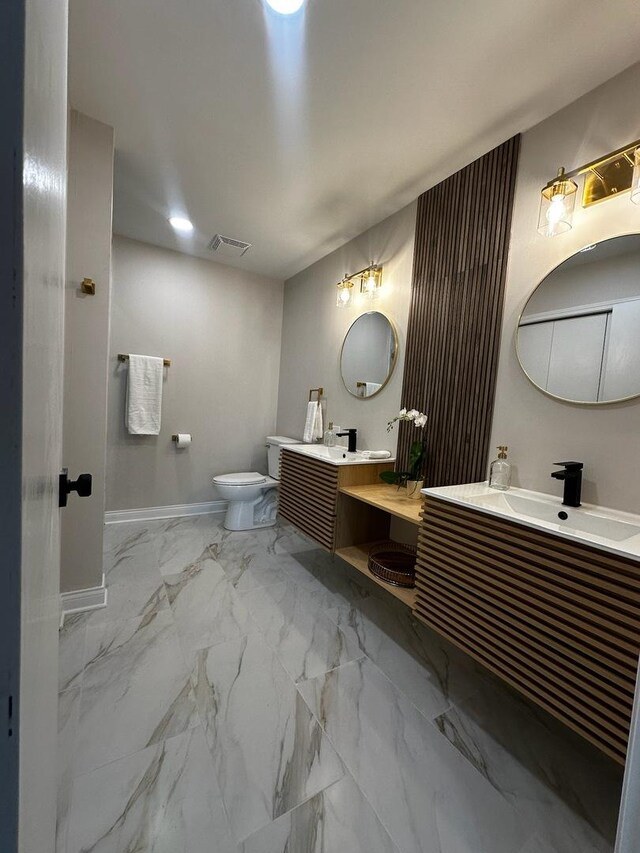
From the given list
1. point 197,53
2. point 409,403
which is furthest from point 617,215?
point 197,53

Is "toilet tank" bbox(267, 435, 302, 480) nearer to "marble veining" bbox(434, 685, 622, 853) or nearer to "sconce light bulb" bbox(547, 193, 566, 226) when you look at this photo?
"marble veining" bbox(434, 685, 622, 853)

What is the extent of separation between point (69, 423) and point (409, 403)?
6.06 feet

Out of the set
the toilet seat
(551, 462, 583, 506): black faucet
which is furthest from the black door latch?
the toilet seat

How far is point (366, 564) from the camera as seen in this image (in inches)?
72.7

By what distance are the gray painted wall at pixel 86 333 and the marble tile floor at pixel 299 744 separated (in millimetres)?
420

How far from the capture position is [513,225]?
5.18 feet

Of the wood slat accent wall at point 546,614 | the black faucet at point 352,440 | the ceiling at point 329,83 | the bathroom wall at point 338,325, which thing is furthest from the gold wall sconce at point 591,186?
the black faucet at point 352,440

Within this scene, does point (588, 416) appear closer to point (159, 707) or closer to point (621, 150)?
point (621, 150)

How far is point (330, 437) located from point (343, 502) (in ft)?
2.80

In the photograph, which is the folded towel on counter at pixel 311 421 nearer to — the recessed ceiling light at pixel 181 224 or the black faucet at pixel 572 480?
the recessed ceiling light at pixel 181 224

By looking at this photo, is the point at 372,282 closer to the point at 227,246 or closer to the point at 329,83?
the point at 329,83

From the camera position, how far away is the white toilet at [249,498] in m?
2.83

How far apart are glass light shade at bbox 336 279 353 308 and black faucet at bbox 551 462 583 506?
1818mm

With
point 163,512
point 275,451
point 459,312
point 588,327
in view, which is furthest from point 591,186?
point 163,512
